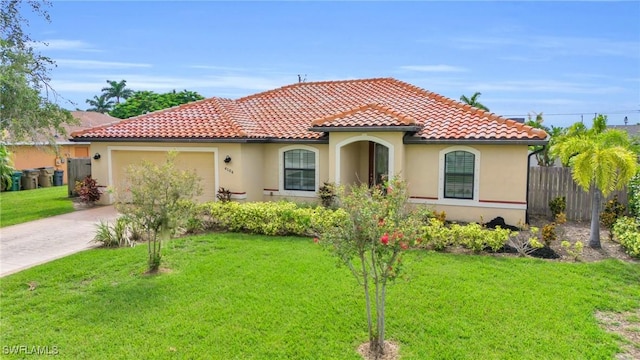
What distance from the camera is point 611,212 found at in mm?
14086

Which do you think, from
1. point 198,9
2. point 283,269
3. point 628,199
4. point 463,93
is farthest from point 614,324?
point 463,93

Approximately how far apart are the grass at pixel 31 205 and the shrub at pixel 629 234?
19.2 meters

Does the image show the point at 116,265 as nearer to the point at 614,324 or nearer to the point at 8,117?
the point at 8,117

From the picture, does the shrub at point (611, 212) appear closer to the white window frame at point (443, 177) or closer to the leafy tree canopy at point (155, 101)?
the white window frame at point (443, 177)

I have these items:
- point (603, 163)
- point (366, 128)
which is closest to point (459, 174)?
point (366, 128)

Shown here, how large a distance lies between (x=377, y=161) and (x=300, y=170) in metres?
3.12

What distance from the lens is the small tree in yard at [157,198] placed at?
29.5 feet

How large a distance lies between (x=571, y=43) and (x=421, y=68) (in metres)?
8.54

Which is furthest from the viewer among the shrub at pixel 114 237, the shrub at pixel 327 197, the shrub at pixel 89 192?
the shrub at pixel 89 192

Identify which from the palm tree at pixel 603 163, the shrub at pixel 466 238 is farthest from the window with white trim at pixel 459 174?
the shrub at pixel 466 238

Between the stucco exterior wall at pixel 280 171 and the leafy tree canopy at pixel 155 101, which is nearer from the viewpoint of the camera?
the stucco exterior wall at pixel 280 171

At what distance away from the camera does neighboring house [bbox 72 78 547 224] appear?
1431 centimetres

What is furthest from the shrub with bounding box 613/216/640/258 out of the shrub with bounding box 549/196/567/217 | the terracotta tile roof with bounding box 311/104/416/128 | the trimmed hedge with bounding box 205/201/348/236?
the trimmed hedge with bounding box 205/201/348/236

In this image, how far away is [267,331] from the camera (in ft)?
22.1
